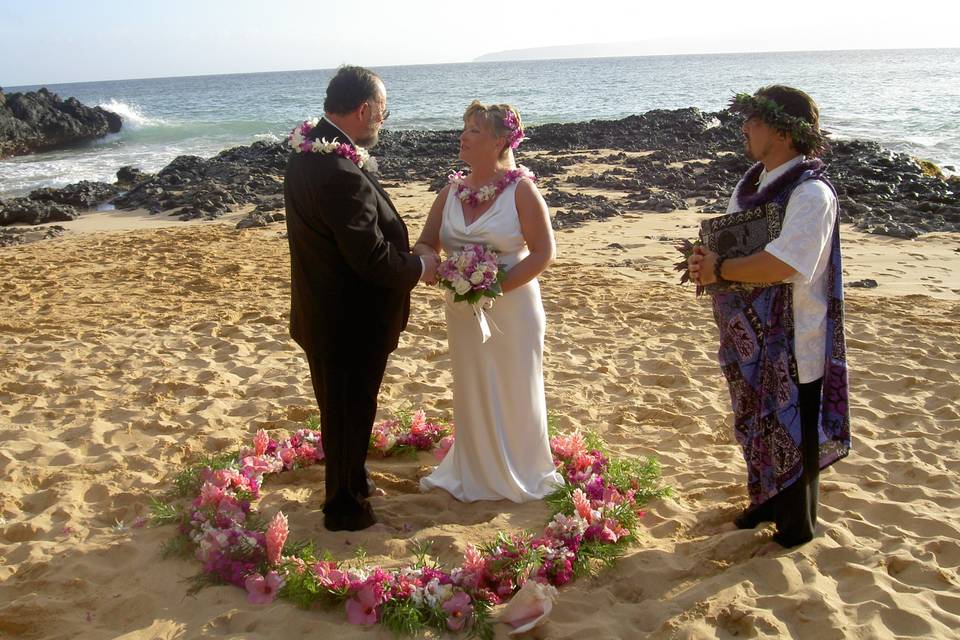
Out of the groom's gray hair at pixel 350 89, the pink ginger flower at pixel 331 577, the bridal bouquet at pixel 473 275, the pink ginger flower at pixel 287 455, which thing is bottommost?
the pink ginger flower at pixel 287 455

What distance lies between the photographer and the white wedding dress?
4117mm

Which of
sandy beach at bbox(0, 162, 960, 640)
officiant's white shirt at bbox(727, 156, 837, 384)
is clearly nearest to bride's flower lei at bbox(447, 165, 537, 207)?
officiant's white shirt at bbox(727, 156, 837, 384)

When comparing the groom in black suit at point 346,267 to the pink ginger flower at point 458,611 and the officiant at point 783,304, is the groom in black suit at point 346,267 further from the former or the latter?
the officiant at point 783,304

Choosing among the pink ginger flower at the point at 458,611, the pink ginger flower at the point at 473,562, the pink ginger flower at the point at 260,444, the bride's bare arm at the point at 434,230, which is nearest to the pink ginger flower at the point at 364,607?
the pink ginger flower at the point at 458,611

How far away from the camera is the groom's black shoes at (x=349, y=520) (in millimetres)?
4086

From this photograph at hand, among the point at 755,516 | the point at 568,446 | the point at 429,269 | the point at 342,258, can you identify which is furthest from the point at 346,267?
the point at 755,516

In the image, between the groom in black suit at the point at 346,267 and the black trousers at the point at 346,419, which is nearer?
the groom in black suit at the point at 346,267

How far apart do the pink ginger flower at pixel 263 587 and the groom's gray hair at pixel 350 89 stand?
2073 mm

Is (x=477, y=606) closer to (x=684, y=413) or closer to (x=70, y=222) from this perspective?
(x=684, y=413)

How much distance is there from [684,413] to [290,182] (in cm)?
352

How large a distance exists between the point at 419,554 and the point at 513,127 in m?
2.11

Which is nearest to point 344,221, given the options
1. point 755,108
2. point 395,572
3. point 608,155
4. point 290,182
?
point 290,182

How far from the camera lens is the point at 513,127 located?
4.02m

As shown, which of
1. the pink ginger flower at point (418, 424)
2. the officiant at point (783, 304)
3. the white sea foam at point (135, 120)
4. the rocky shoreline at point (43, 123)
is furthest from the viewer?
the white sea foam at point (135, 120)
